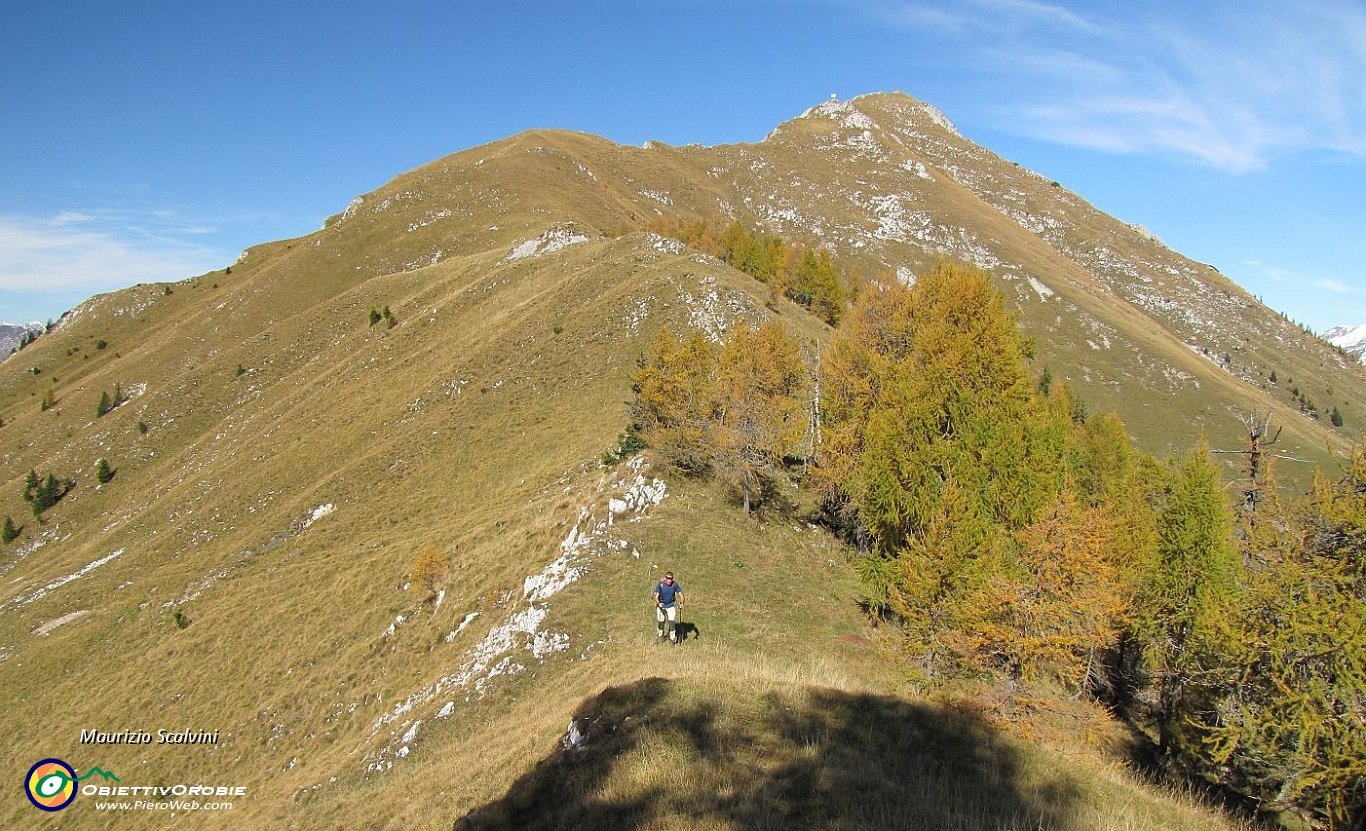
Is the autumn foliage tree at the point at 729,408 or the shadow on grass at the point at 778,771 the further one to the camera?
the autumn foliage tree at the point at 729,408

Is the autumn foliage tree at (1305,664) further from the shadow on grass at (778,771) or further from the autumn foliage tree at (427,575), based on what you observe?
the autumn foliage tree at (427,575)

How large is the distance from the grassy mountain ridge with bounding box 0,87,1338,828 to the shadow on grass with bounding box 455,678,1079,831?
0.21 meters

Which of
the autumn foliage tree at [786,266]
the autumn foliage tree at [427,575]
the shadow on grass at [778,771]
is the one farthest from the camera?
the autumn foliage tree at [786,266]

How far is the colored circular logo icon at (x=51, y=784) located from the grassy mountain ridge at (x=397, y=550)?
3.87 ft

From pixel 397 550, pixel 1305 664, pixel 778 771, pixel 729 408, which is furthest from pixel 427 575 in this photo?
pixel 1305 664

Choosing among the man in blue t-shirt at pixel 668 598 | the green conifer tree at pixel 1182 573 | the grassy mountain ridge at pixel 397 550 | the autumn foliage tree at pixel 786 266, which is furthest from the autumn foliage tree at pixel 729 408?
the autumn foliage tree at pixel 786 266

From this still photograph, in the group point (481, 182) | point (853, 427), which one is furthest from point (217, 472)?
point (481, 182)

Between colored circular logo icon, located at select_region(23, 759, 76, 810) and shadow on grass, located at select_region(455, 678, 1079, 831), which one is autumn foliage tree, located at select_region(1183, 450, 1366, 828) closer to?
shadow on grass, located at select_region(455, 678, 1079, 831)

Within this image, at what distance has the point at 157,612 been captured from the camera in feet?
148

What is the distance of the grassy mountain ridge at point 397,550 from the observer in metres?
20.0

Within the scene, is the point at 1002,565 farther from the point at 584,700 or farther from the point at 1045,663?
the point at 584,700

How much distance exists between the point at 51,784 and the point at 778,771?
43.0m

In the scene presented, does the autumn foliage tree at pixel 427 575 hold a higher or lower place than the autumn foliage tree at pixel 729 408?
lower

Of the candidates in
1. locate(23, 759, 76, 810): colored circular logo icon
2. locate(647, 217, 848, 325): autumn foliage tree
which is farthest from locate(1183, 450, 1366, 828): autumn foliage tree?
locate(647, 217, 848, 325): autumn foliage tree
